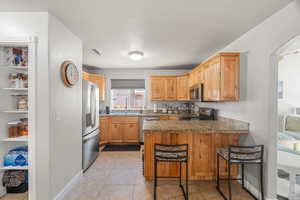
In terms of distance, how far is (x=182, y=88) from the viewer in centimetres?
500

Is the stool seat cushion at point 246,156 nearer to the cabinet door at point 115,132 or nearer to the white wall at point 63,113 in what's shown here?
the white wall at point 63,113

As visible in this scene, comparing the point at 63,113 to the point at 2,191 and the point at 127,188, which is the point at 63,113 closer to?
the point at 2,191

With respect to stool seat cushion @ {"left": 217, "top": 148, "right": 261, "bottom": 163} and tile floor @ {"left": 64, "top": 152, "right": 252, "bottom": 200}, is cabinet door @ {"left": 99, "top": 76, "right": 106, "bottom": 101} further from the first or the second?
stool seat cushion @ {"left": 217, "top": 148, "right": 261, "bottom": 163}

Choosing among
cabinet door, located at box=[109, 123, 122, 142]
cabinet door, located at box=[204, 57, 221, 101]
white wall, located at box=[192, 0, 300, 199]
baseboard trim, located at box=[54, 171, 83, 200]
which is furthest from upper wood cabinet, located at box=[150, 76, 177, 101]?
baseboard trim, located at box=[54, 171, 83, 200]

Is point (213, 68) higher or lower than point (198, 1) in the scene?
Answer: lower

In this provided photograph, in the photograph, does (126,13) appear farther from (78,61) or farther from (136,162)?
(136,162)

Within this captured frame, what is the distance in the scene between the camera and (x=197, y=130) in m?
2.26

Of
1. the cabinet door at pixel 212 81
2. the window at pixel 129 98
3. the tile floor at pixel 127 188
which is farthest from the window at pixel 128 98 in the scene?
the cabinet door at pixel 212 81

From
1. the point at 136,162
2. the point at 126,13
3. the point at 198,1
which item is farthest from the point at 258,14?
the point at 136,162

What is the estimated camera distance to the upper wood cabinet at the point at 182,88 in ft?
16.3

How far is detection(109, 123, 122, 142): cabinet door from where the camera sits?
15.7ft

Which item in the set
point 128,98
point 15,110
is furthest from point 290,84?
point 15,110

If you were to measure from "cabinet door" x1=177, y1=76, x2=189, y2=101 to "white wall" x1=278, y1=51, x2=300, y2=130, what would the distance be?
100.0 inches

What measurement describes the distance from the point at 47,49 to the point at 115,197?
86.9 inches
